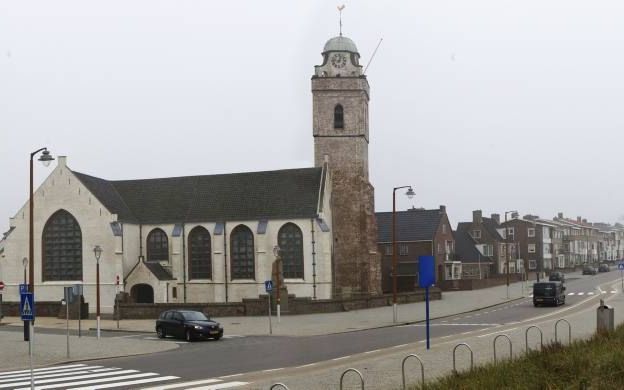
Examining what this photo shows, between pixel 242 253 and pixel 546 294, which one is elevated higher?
pixel 242 253

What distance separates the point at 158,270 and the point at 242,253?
6.61 meters

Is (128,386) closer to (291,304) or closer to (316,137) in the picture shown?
(291,304)

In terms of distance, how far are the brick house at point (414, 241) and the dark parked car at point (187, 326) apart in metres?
44.8

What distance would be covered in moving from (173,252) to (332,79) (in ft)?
62.8

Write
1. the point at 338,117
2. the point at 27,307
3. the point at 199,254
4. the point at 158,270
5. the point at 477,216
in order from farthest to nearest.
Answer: the point at 477,216 → the point at 338,117 → the point at 199,254 → the point at 158,270 → the point at 27,307

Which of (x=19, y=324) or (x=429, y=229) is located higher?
(x=429, y=229)

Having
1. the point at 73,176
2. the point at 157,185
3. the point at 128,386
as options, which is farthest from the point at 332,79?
the point at 128,386

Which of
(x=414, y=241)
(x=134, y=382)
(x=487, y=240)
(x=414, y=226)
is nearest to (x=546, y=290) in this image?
(x=414, y=241)

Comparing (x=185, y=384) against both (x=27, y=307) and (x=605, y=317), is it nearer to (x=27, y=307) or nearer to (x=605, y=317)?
(x=27, y=307)

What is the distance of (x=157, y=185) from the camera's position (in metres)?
63.6

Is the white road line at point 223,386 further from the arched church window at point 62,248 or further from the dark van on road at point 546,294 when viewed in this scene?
the arched church window at point 62,248

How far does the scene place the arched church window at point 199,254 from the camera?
193ft

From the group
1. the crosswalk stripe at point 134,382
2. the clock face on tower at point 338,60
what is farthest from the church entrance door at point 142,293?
the crosswalk stripe at point 134,382

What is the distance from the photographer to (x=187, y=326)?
3253cm
